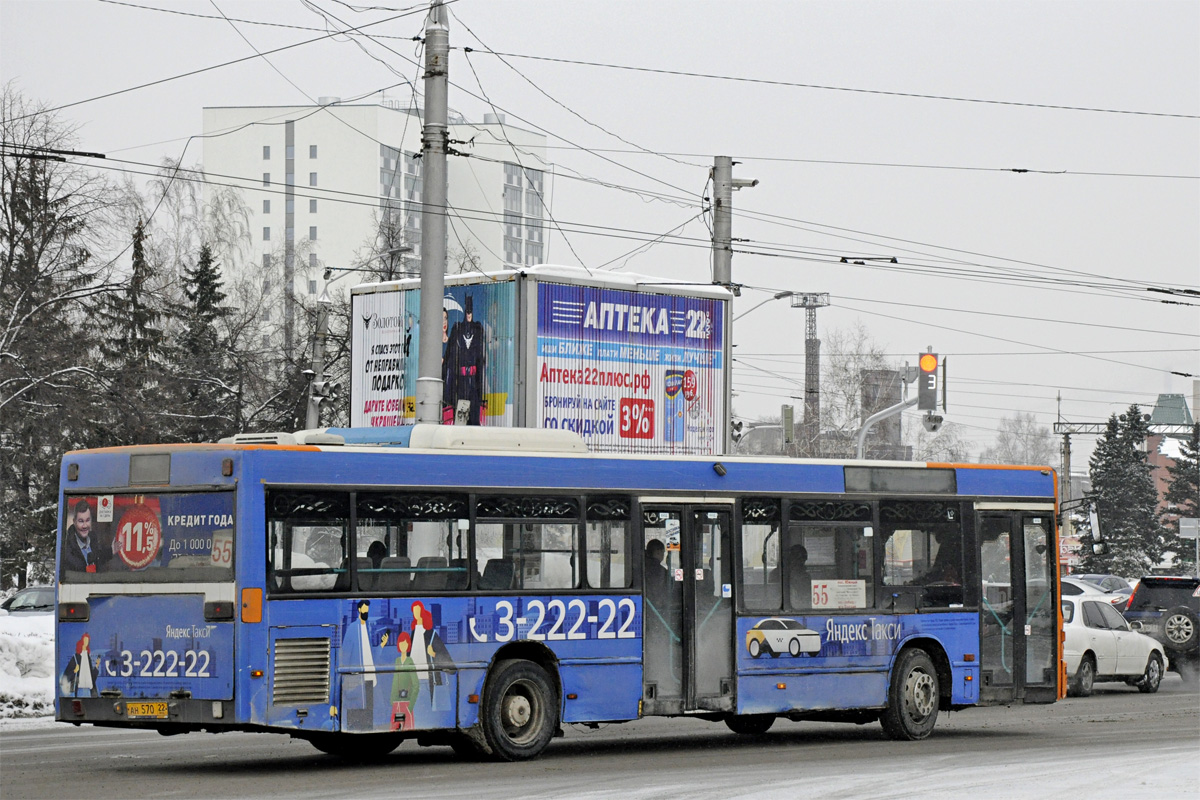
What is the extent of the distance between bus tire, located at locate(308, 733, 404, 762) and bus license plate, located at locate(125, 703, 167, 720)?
69.9 inches

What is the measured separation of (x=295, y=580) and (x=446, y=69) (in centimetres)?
811

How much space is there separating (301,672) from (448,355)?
16189 mm

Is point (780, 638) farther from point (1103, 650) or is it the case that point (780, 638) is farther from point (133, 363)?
point (133, 363)

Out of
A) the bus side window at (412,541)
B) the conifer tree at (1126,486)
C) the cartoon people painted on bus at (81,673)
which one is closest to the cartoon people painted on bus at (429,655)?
the bus side window at (412,541)

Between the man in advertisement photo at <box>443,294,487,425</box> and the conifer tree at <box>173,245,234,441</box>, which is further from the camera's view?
the conifer tree at <box>173,245,234,441</box>

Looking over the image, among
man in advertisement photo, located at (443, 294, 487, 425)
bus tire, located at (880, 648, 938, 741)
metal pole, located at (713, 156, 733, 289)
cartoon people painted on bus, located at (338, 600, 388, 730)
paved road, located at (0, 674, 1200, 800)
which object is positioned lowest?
paved road, located at (0, 674, 1200, 800)

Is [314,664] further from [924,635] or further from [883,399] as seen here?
[883,399]

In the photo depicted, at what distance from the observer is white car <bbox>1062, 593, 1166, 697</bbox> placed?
25.1 m

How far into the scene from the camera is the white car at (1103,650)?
25.1 meters

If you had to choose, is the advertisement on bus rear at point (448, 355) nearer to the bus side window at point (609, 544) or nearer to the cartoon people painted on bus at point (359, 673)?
the bus side window at point (609, 544)

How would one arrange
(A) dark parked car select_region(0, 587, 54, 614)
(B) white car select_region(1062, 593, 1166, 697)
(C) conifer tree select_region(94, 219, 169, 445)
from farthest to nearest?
(C) conifer tree select_region(94, 219, 169, 445) < (A) dark parked car select_region(0, 587, 54, 614) < (B) white car select_region(1062, 593, 1166, 697)

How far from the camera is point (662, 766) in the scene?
14070mm

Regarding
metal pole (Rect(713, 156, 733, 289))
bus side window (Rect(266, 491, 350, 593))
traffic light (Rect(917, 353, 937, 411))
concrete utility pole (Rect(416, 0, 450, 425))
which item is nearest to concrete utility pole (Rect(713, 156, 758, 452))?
metal pole (Rect(713, 156, 733, 289))

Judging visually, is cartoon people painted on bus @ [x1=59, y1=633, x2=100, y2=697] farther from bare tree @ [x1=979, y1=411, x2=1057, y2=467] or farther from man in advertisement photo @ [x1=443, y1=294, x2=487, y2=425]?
bare tree @ [x1=979, y1=411, x2=1057, y2=467]
